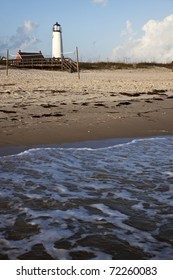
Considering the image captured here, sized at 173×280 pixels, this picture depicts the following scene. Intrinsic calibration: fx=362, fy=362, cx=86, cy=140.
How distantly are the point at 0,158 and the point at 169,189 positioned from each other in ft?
8.26

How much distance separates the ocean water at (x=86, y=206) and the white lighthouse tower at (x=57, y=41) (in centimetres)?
3833

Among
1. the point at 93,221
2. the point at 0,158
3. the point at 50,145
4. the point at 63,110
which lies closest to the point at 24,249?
the point at 93,221

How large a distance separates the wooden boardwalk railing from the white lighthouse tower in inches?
143

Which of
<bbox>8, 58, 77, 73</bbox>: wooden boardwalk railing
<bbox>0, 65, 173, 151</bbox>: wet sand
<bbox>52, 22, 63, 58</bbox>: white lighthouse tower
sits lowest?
<bbox>0, 65, 173, 151</bbox>: wet sand

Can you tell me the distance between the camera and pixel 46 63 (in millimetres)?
38500

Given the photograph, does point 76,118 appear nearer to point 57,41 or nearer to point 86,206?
point 86,206

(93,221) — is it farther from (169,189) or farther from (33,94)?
(33,94)

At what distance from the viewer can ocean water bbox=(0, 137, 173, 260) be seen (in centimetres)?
261

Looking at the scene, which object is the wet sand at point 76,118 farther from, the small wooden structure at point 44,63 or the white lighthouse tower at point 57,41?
the white lighthouse tower at point 57,41

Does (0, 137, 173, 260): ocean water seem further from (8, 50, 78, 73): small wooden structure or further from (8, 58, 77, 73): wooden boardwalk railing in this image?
(8, 58, 77, 73): wooden boardwalk railing

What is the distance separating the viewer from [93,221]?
3084 mm

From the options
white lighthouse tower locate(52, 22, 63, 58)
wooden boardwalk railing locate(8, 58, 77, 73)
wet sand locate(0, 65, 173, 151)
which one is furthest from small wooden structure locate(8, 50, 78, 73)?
wet sand locate(0, 65, 173, 151)

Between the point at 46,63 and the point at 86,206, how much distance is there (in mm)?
36416

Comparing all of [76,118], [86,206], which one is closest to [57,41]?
[76,118]
